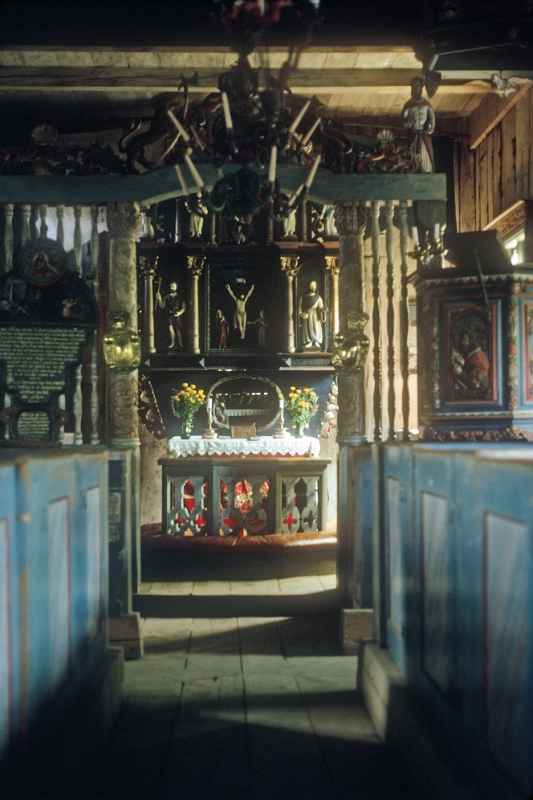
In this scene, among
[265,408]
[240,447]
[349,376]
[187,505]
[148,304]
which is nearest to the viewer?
[349,376]

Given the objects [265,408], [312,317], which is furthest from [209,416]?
[312,317]

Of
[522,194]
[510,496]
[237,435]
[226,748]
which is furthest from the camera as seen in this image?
[237,435]

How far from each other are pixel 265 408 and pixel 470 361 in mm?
3853

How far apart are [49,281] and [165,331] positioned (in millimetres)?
3247

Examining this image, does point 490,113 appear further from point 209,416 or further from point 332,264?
point 209,416

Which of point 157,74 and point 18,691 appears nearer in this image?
point 18,691

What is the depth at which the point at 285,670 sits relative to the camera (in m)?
4.14

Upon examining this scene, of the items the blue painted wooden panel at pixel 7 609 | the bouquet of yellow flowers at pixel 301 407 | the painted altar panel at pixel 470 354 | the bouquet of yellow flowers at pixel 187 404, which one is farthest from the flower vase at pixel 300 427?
the blue painted wooden panel at pixel 7 609

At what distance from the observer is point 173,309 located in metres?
8.86

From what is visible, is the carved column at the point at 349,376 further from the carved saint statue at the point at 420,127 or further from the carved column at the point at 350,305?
the carved saint statue at the point at 420,127

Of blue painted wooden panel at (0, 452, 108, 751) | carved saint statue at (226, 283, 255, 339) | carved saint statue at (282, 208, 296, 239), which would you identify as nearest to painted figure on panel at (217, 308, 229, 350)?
carved saint statue at (226, 283, 255, 339)

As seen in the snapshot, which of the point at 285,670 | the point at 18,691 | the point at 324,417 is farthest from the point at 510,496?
the point at 324,417

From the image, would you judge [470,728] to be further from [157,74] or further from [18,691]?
[157,74]

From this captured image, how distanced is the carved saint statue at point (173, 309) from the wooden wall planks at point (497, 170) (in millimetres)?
3281
